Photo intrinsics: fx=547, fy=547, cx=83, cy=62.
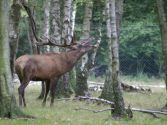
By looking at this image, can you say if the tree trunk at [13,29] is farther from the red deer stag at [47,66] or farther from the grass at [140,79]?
the grass at [140,79]

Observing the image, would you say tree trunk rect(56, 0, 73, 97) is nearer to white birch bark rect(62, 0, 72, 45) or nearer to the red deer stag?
white birch bark rect(62, 0, 72, 45)

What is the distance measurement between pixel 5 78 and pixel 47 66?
187 inches

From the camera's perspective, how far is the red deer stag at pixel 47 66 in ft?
51.9

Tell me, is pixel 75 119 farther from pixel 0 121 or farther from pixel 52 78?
pixel 52 78

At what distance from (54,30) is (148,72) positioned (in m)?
17.0

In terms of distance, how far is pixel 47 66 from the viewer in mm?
16500

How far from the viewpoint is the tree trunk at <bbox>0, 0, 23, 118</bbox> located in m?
11.7

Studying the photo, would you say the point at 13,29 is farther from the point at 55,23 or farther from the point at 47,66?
the point at 47,66

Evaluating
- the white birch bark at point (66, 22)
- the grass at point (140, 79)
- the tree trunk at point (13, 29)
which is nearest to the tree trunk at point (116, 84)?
the white birch bark at point (66, 22)

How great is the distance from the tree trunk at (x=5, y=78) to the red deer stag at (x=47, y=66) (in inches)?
143

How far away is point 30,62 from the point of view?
15953 mm

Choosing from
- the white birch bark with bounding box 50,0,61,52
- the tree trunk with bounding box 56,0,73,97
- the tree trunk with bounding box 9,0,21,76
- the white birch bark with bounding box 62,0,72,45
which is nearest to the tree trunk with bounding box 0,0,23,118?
the tree trunk with bounding box 56,0,73,97

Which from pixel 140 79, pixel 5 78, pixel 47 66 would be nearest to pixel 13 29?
pixel 47 66

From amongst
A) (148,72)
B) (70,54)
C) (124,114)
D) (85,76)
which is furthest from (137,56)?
(124,114)
